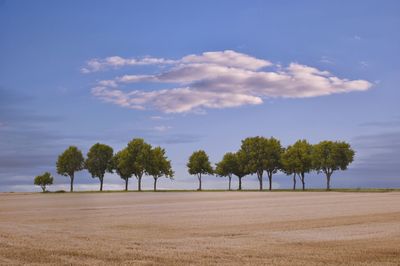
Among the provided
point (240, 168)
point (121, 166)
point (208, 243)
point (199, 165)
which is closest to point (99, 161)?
point (121, 166)

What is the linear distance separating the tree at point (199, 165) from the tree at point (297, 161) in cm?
2305

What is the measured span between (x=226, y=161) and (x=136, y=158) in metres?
28.0

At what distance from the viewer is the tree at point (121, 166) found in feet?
464

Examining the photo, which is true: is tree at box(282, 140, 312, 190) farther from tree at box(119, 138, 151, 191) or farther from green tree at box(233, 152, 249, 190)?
tree at box(119, 138, 151, 191)

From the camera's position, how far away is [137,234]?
24031 millimetres

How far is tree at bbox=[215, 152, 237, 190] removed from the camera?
495 feet

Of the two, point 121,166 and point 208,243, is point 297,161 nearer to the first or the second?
point 121,166

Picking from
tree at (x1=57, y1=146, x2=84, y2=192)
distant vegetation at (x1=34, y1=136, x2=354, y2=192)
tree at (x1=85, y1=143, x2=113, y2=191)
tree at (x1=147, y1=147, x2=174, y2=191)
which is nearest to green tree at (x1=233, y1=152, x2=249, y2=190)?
distant vegetation at (x1=34, y1=136, x2=354, y2=192)

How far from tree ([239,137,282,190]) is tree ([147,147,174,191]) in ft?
71.3

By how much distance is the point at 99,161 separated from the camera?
153 m

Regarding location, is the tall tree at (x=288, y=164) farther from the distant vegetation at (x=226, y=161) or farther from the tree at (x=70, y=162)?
the tree at (x=70, y=162)

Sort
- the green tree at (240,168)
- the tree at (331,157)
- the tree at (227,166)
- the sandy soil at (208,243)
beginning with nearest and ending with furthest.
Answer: the sandy soil at (208,243), the tree at (331,157), the green tree at (240,168), the tree at (227,166)

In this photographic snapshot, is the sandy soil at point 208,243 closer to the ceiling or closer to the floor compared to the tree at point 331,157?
closer to the floor

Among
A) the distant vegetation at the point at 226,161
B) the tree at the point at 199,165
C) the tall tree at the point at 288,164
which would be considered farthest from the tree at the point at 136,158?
the tall tree at the point at 288,164
